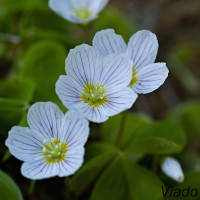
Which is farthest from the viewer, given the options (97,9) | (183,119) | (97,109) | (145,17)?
(145,17)

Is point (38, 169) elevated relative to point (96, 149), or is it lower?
elevated

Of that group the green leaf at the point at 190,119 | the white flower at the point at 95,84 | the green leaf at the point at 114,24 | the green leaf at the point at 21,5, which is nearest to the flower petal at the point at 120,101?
the white flower at the point at 95,84

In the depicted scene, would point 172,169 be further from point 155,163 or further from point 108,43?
point 108,43

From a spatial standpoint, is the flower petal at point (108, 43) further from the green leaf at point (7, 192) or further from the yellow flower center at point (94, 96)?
the green leaf at point (7, 192)

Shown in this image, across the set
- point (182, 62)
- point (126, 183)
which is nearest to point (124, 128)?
point (126, 183)

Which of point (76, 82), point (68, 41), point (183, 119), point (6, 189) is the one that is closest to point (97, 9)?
point (68, 41)

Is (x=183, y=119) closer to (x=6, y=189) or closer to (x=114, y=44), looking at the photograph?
(x=114, y=44)
